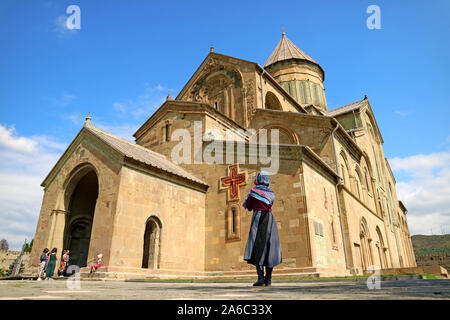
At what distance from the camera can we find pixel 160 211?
11.3 metres

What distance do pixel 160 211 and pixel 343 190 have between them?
27.7 ft

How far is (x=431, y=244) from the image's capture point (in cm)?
6100

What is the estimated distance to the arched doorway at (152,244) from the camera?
10.8 metres

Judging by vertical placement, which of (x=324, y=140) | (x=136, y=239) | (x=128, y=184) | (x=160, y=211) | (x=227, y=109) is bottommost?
(x=136, y=239)

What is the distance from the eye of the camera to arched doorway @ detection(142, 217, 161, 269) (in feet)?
35.4

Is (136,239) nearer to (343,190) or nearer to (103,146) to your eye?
(103,146)

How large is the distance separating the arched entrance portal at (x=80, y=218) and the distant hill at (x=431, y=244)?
206 ft

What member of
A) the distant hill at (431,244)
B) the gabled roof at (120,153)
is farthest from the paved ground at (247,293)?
the distant hill at (431,244)

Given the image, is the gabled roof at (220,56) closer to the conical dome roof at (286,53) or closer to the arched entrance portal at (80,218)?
the conical dome roof at (286,53)

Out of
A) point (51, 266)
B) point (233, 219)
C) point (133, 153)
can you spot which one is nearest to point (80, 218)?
point (51, 266)

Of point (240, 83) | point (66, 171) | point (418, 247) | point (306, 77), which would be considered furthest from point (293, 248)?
point (418, 247)

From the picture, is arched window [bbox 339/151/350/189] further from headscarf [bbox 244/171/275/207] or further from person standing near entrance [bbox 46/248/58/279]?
person standing near entrance [bbox 46/248/58/279]

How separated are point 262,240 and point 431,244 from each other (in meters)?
71.4

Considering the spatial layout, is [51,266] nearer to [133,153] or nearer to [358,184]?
[133,153]
